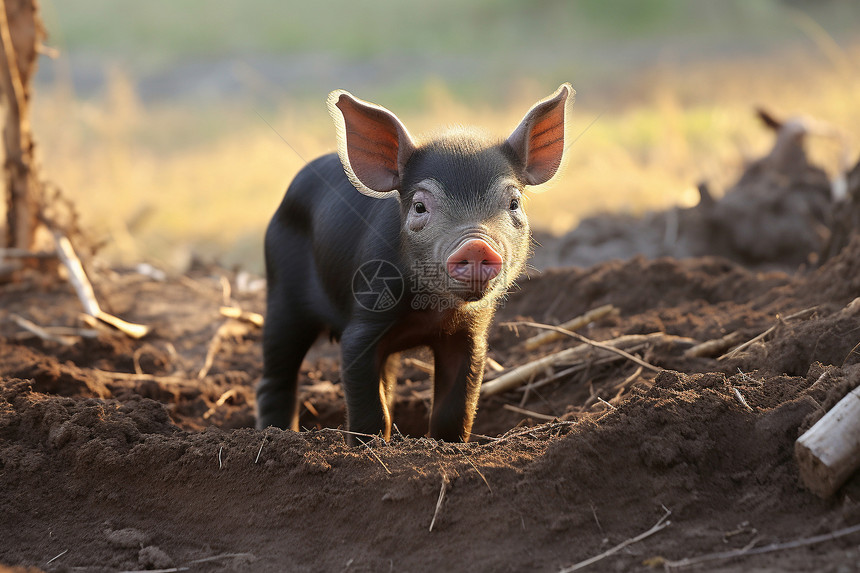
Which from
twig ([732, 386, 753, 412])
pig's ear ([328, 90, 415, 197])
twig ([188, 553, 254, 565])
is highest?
pig's ear ([328, 90, 415, 197])

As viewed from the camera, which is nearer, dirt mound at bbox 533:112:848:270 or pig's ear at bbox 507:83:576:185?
pig's ear at bbox 507:83:576:185

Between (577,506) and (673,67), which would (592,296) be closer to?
(577,506)

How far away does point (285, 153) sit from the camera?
14109 millimetres

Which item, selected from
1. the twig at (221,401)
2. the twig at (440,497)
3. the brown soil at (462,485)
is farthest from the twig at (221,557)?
the twig at (221,401)

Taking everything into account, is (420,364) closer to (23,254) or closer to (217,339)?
(217,339)

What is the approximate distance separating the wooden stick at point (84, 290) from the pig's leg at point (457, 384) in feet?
8.84

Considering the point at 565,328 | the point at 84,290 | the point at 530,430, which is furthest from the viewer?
the point at 84,290

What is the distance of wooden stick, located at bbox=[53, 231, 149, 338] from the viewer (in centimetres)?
593

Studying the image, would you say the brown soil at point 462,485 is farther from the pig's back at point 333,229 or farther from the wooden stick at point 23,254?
the wooden stick at point 23,254

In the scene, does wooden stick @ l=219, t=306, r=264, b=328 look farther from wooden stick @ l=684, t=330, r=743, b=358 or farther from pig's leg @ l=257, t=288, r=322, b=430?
wooden stick @ l=684, t=330, r=743, b=358

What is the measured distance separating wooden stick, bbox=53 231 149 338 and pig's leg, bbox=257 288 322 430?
4.80ft

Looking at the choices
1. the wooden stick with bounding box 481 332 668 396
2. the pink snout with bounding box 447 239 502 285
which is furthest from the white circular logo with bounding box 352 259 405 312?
the wooden stick with bounding box 481 332 668 396

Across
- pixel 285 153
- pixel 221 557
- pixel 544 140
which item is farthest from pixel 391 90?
pixel 221 557

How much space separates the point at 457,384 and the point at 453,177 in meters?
1.09
